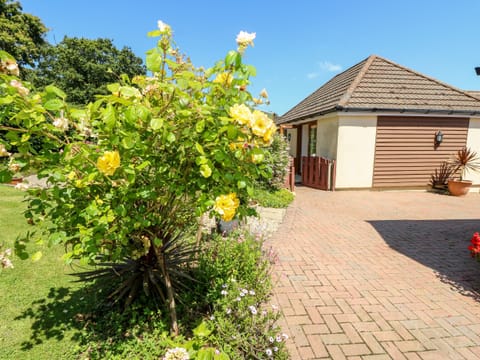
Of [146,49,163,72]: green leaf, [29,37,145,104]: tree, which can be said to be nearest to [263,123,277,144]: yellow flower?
[146,49,163,72]: green leaf

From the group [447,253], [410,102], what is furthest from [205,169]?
[410,102]

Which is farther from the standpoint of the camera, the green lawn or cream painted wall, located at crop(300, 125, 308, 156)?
cream painted wall, located at crop(300, 125, 308, 156)

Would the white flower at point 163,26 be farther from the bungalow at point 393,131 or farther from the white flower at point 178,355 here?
the bungalow at point 393,131

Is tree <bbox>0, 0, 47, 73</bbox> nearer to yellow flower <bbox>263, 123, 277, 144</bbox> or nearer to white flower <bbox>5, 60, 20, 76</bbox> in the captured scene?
white flower <bbox>5, 60, 20, 76</bbox>

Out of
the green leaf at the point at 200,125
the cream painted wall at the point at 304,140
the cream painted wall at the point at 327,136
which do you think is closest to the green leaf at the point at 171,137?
the green leaf at the point at 200,125

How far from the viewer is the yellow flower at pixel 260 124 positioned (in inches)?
51.8

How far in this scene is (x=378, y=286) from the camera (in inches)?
130

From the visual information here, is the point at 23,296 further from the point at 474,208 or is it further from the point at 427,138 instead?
the point at 427,138

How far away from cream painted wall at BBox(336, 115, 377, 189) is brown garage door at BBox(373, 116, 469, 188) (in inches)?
10.1

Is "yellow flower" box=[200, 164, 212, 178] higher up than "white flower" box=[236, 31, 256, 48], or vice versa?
"white flower" box=[236, 31, 256, 48]

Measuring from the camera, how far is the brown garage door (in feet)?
31.3

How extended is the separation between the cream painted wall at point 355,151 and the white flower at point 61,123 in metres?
9.19

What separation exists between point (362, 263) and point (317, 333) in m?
1.87

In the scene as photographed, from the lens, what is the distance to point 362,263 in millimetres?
3943
